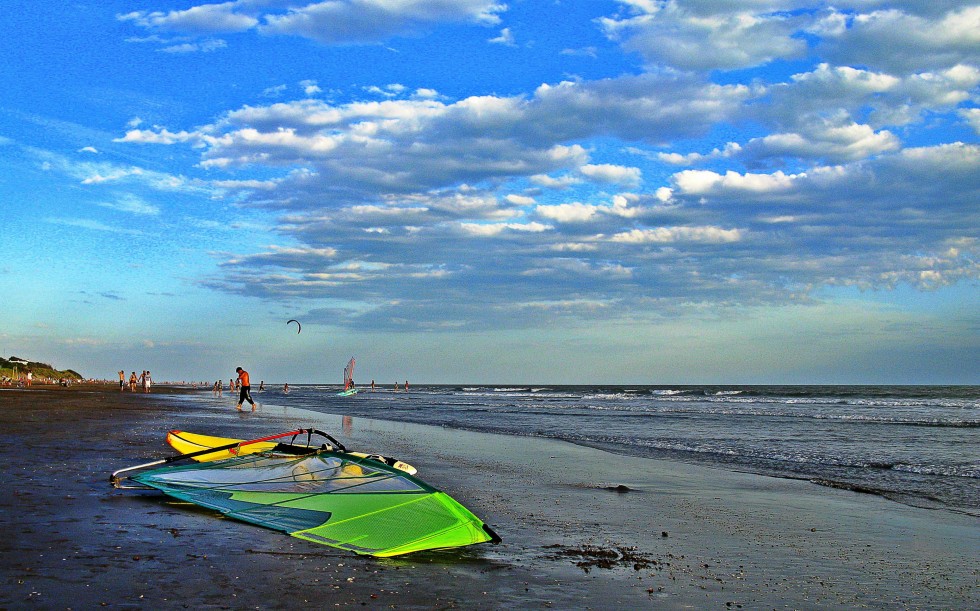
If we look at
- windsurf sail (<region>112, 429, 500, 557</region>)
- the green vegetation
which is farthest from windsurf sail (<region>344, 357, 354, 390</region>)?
windsurf sail (<region>112, 429, 500, 557</region>)

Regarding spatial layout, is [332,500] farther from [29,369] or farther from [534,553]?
[29,369]

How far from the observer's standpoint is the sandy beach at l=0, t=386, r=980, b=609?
5098mm

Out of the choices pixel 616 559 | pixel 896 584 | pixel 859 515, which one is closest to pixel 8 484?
pixel 616 559

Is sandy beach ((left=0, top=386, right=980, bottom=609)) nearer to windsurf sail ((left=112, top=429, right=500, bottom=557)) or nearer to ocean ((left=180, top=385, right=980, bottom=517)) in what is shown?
windsurf sail ((left=112, top=429, right=500, bottom=557))

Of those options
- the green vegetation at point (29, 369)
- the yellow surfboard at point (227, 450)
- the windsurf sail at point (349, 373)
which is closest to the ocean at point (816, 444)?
the yellow surfboard at point (227, 450)

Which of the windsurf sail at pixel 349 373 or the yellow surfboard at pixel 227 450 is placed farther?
the windsurf sail at pixel 349 373

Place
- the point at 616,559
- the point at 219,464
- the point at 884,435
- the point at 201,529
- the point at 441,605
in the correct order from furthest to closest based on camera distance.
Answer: the point at 884,435 → the point at 219,464 → the point at 201,529 → the point at 616,559 → the point at 441,605

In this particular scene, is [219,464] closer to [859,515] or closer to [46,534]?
[46,534]

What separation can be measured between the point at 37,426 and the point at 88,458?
725 cm

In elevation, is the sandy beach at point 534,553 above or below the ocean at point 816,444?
above

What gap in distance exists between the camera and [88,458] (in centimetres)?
1173

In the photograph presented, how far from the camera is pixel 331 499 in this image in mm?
7617

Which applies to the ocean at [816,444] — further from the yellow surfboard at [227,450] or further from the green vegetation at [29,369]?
the green vegetation at [29,369]

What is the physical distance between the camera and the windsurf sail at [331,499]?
6.55 meters
